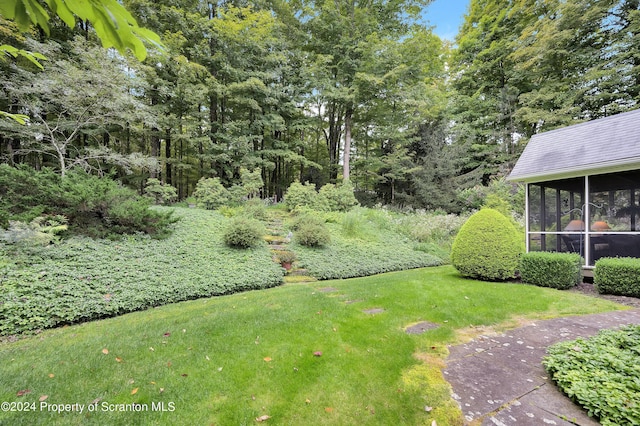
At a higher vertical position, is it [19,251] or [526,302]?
[19,251]

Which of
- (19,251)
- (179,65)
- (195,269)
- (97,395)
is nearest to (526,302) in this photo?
(97,395)

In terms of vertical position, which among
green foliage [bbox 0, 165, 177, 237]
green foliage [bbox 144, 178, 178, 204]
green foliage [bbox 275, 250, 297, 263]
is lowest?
green foliage [bbox 275, 250, 297, 263]

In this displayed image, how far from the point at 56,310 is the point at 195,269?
88.5 inches

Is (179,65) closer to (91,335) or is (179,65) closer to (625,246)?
(91,335)

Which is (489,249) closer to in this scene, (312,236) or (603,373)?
(603,373)

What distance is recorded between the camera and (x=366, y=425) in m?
2.06

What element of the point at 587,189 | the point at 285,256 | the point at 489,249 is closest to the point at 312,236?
the point at 285,256

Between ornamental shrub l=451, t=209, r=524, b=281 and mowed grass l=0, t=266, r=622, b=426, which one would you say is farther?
ornamental shrub l=451, t=209, r=524, b=281

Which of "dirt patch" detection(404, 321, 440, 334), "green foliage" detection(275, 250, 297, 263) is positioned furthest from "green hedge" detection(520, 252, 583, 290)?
"green foliage" detection(275, 250, 297, 263)

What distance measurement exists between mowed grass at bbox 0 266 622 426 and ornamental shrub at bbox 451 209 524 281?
1.47 m

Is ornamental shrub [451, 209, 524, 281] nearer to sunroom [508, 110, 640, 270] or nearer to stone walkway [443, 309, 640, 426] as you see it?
sunroom [508, 110, 640, 270]

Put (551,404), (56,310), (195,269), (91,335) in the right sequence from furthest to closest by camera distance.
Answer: (195,269)
(56,310)
(91,335)
(551,404)


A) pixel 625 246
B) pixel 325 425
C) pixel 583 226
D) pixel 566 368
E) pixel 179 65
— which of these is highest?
pixel 179 65

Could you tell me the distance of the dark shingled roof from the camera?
5.99 meters
